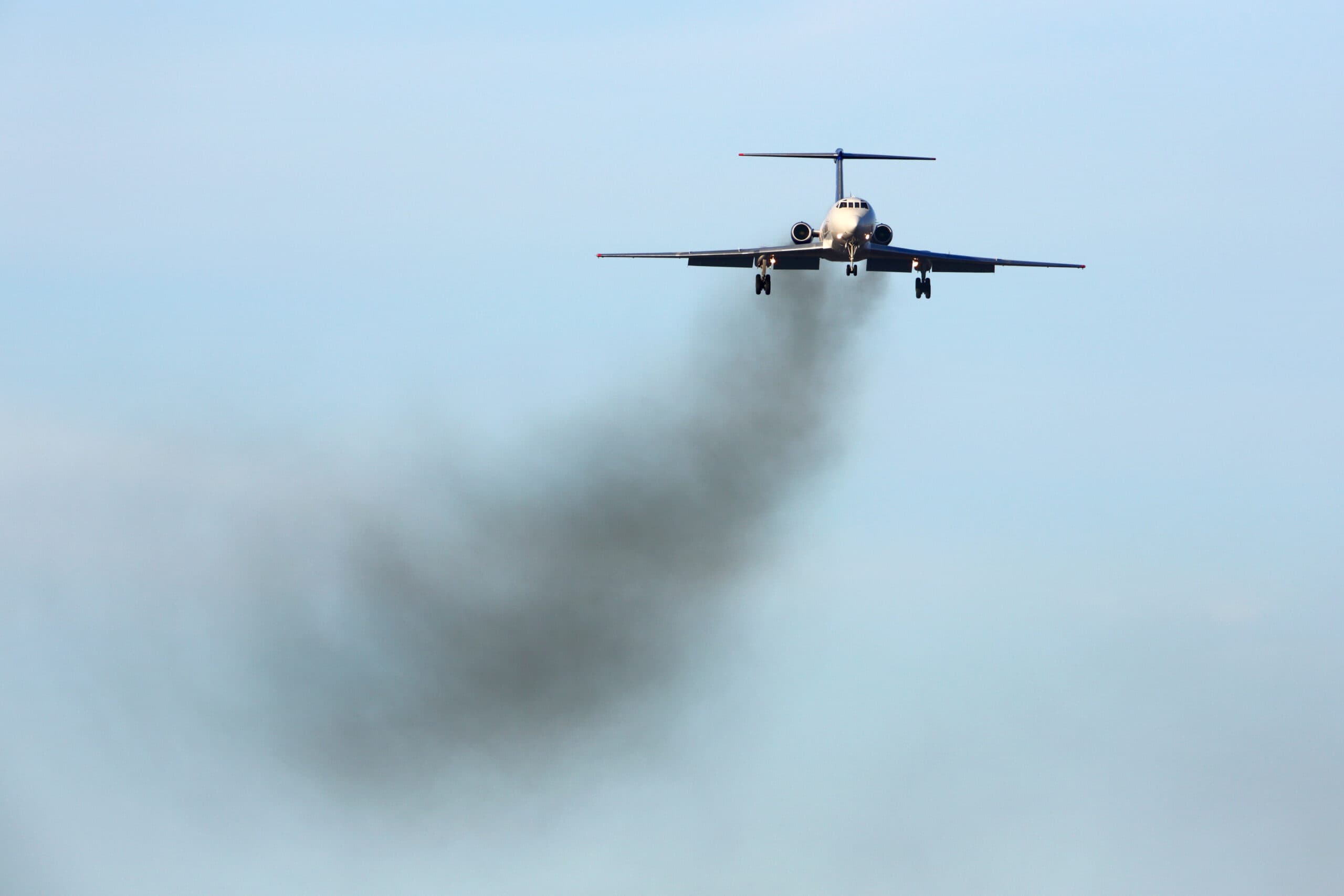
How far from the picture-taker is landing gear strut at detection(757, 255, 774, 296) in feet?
242

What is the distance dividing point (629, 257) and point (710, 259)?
12.8 feet

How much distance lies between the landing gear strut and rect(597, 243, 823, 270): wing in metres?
0.21

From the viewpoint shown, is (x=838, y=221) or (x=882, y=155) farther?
(x=882, y=155)

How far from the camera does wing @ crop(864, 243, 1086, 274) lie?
7331 centimetres

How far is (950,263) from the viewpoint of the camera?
76.1 m

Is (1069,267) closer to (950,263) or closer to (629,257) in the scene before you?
(950,263)

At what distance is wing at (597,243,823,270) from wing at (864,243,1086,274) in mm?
2519

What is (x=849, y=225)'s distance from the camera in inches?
2734

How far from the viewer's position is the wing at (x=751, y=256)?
72.3m

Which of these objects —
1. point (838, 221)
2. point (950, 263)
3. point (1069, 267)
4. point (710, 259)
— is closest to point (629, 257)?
point (710, 259)

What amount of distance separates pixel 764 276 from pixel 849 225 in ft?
20.2

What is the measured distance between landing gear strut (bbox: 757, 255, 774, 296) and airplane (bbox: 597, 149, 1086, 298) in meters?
0.02

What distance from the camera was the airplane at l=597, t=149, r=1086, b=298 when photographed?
69.9 m

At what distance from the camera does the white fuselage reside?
228 feet
